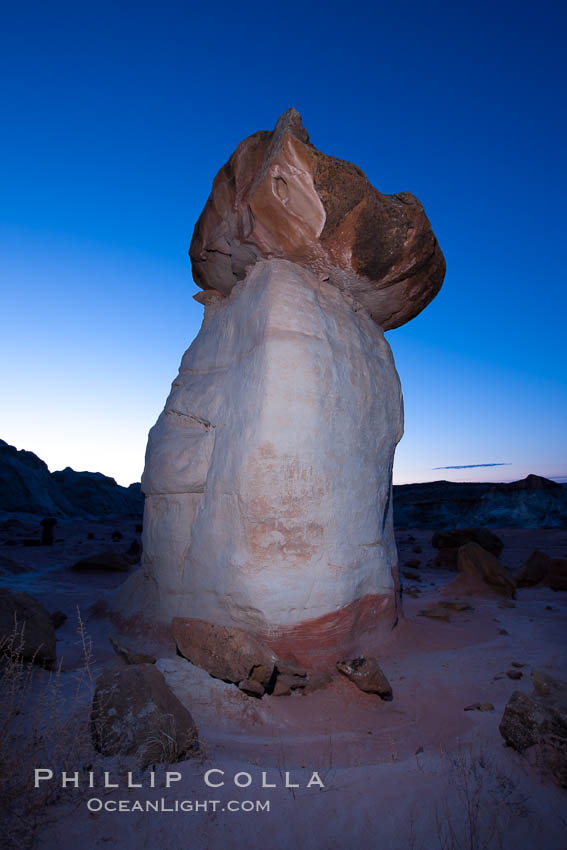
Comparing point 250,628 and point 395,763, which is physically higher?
point 250,628

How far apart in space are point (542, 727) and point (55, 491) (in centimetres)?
2602

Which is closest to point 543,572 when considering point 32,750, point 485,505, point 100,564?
point 100,564

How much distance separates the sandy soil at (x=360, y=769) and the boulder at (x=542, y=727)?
67 millimetres

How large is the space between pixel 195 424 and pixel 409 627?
3.07 meters

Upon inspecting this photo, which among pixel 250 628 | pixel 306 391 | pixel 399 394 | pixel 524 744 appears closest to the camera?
pixel 524 744

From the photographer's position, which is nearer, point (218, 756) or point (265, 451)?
point (218, 756)

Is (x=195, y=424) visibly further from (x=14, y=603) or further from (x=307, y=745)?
(x=307, y=745)

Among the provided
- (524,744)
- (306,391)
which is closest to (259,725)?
(524,744)

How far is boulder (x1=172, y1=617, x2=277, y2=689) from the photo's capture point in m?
3.19

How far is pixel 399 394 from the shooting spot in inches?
205

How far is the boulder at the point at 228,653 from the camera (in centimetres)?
→ 319

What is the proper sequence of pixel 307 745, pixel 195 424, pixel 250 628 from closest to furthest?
1. pixel 307 745
2. pixel 250 628
3. pixel 195 424

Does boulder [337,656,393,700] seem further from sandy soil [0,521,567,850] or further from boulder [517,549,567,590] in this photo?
boulder [517,549,567,590]

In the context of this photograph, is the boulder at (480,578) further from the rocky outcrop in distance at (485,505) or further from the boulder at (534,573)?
the rocky outcrop in distance at (485,505)
